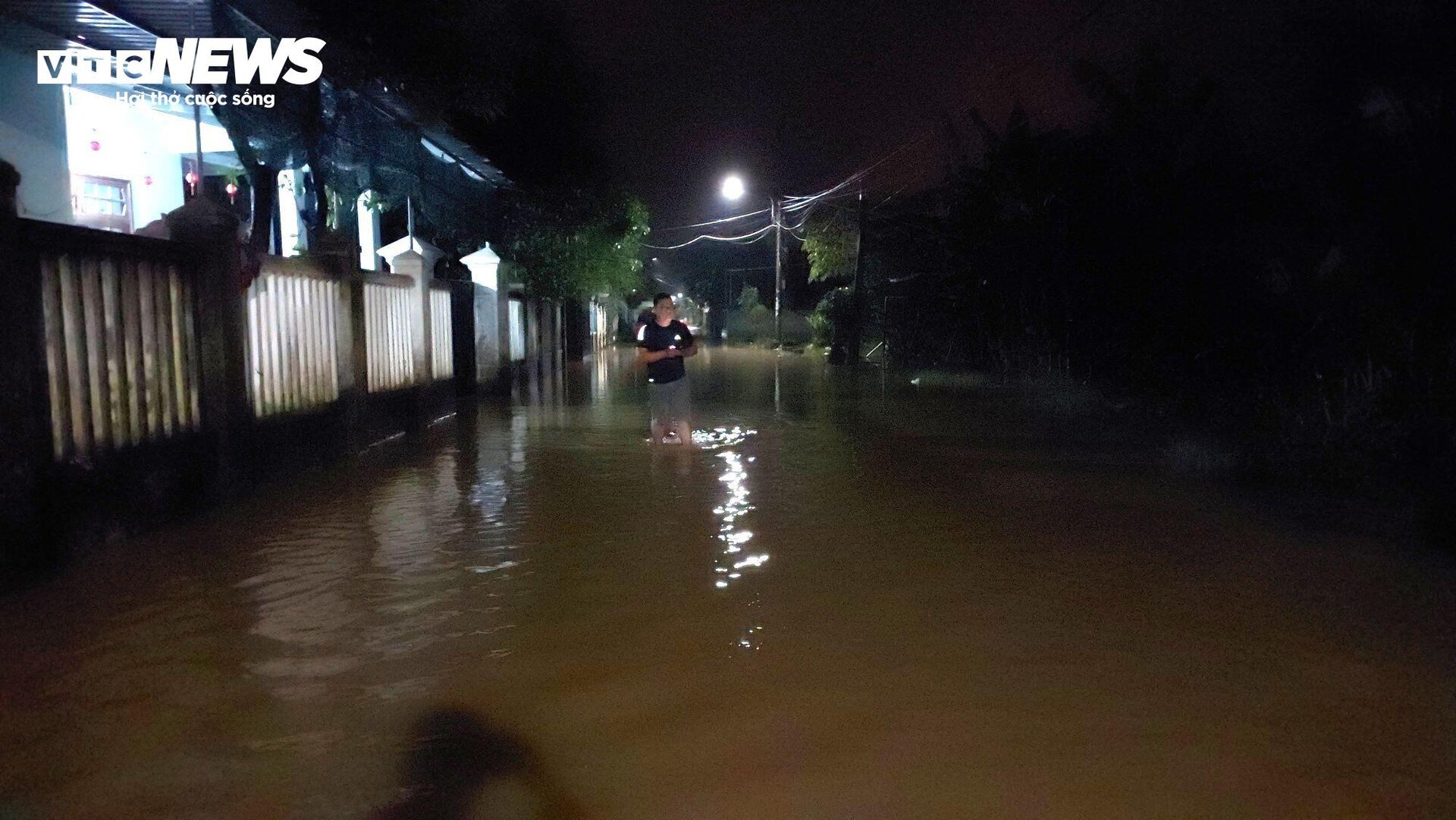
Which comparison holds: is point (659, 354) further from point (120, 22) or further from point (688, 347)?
point (120, 22)

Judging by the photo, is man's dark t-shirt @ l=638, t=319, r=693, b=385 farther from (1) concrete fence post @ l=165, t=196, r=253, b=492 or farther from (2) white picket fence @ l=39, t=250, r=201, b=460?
(2) white picket fence @ l=39, t=250, r=201, b=460

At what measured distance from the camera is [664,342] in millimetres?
10758

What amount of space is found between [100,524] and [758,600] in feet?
13.5

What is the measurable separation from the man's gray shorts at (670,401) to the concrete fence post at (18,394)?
618cm

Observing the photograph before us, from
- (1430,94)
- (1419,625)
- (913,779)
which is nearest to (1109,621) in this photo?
(1419,625)

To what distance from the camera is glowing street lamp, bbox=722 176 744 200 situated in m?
34.2

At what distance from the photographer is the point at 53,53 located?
11.8 metres

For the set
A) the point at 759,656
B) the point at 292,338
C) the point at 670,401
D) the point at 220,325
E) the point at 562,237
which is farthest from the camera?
the point at 562,237

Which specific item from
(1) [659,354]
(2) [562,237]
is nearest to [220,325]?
(1) [659,354]

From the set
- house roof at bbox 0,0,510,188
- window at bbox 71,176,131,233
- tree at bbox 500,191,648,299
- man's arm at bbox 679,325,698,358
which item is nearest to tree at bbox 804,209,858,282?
tree at bbox 500,191,648,299

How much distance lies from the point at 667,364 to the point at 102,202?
8439 mm

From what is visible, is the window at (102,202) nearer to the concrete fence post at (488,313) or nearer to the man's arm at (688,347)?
the concrete fence post at (488,313)

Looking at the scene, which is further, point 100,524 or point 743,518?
point 743,518

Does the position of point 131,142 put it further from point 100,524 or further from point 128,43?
point 100,524
